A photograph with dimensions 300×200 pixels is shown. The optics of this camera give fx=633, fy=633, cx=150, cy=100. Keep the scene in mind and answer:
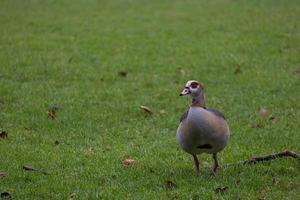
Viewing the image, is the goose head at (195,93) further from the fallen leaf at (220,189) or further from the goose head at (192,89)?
the fallen leaf at (220,189)

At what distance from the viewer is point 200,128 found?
665cm

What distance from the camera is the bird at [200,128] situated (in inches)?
262

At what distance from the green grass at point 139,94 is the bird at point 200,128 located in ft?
1.48

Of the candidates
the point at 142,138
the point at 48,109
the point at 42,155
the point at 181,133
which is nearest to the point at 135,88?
the point at 48,109

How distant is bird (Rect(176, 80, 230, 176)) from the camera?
6652mm

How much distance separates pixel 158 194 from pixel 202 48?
8759mm

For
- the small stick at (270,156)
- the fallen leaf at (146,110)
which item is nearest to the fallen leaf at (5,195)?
the small stick at (270,156)

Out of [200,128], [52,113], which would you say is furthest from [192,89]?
[52,113]

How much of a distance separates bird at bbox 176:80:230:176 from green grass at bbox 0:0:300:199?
17.8 inches

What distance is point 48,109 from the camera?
34.2 feet

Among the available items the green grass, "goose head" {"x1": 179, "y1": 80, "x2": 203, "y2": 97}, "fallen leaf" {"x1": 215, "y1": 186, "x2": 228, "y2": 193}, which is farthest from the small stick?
"goose head" {"x1": 179, "y1": 80, "x2": 203, "y2": 97}

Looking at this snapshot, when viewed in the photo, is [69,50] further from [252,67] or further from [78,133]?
[78,133]

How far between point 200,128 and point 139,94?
5.04m

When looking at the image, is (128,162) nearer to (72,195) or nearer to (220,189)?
(72,195)
